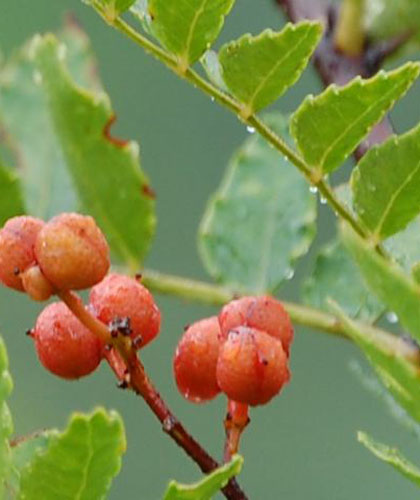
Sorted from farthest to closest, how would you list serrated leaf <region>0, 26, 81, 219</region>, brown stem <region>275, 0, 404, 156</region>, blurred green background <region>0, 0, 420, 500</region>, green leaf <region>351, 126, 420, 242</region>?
blurred green background <region>0, 0, 420, 500</region> < serrated leaf <region>0, 26, 81, 219</region> < brown stem <region>275, 0, 404, 156</region> < green leaf <region>351, 126, 420, 242</region>

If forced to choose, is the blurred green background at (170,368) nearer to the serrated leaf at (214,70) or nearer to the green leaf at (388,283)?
the serrated leaf at (214,70)

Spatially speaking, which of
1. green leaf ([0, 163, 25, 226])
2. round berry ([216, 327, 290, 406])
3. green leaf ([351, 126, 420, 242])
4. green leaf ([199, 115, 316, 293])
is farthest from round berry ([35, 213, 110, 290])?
green leaf ([199, 115, 316, 293])

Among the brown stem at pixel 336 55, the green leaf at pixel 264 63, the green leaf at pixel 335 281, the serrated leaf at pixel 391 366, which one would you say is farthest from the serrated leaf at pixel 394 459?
the brown stem at pixel 336 55

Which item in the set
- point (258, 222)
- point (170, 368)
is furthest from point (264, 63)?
point (170, 368)

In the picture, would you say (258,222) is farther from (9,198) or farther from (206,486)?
(206,486)

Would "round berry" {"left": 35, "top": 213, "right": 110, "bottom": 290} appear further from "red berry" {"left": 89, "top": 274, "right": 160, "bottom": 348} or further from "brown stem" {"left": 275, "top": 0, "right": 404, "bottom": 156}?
"brown stem" {"left": 275, "top": 0, "right": 404, "bottom": 156}

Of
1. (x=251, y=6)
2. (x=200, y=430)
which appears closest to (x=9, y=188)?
(x=200, y=430)
